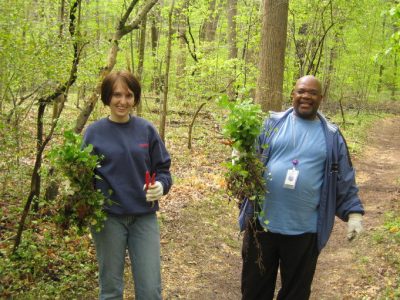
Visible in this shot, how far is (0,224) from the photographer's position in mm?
5176

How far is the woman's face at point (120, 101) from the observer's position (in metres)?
3.11

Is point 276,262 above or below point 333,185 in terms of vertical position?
below

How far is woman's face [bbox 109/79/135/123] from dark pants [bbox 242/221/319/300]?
4.64ft

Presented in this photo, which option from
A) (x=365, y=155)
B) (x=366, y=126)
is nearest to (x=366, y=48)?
(x=366, y=126)

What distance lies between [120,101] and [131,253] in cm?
118

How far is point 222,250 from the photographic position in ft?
21.1

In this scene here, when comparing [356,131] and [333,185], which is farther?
[356,131]

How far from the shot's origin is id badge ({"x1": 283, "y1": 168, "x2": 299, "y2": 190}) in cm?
339

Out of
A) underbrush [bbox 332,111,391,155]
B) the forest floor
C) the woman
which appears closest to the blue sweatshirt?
the woman

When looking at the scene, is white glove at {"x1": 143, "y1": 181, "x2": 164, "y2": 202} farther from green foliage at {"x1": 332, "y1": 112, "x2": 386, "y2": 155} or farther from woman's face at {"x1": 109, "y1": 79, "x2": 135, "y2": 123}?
green foliage at {"x1": 332, "y1": 112, "x2": 386, "y2": 155}

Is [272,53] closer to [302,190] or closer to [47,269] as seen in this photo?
[302,190]

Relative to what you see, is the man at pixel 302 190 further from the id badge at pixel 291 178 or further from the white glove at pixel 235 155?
the white glove at pixel 235 155

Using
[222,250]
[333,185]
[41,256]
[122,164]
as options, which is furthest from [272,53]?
[122,164]

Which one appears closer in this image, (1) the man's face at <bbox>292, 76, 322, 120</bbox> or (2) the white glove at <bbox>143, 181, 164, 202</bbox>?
(2) the white glove at <bbox>143, 181, 164, 202</bbox>
